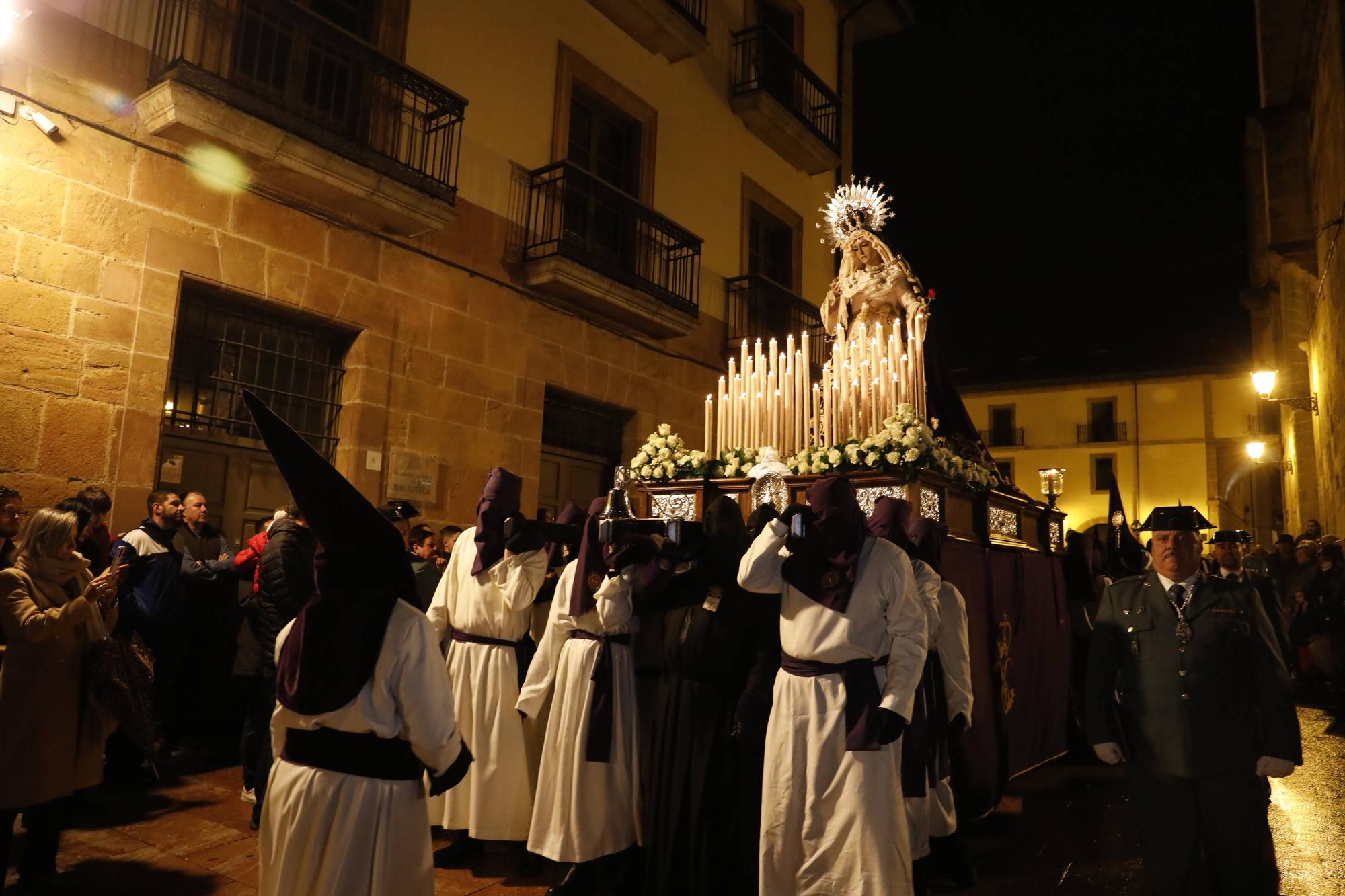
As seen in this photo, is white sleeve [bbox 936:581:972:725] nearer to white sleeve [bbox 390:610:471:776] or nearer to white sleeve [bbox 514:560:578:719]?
white sleeve [bbox 514:560:578:719]

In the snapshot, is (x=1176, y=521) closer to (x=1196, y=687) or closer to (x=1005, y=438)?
(x=1196, y=687)

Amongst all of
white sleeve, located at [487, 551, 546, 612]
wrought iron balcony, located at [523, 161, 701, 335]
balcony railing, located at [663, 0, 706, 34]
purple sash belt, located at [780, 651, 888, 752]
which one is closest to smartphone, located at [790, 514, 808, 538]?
purple sash belt, located at [780, 651, 888, 752]

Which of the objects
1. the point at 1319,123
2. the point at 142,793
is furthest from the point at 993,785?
the point at 1319,123

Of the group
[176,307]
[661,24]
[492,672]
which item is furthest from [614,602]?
[661,24]

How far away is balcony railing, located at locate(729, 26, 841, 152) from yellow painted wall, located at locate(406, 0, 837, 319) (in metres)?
0.27

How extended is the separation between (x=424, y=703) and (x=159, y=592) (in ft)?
11.9

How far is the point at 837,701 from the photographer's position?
3549 mm

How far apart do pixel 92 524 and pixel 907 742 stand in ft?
15.6

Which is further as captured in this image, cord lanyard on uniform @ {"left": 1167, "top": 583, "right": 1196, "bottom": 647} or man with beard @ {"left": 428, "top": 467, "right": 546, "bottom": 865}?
man with beard @ {"left": 428, "top": 467, "right": 546, "bottom": 865}

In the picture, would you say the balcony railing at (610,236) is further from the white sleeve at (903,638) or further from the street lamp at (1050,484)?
the white sleeve at (903,638)

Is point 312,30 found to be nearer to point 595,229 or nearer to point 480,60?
point 480,60

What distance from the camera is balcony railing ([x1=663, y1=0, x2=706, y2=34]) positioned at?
11.1 metres

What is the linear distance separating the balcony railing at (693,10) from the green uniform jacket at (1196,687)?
371 inches

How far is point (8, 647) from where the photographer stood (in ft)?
12.6
